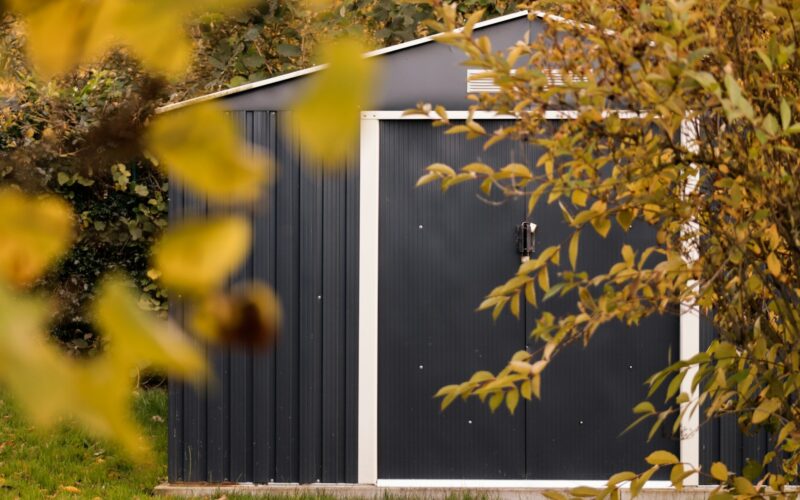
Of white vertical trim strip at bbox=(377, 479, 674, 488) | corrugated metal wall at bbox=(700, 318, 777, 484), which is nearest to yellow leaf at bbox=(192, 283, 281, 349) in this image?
white vertical trim strip at bbox=(377, 479, 674, 488)

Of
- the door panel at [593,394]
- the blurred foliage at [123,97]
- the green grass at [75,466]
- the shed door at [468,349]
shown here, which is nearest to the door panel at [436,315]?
the shed door at [468,349]

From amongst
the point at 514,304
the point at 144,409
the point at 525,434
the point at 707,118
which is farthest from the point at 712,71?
the point at 144,409

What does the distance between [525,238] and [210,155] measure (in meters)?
5.07

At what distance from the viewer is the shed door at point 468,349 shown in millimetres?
5535

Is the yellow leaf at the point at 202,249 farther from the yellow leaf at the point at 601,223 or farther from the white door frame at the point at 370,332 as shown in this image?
the white door frame at the point at 370,332

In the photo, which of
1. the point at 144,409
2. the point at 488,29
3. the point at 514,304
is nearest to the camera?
the point at 514,304

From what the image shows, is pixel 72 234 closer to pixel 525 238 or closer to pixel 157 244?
pixel 157 244

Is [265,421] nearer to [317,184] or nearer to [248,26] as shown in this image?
[317,184]

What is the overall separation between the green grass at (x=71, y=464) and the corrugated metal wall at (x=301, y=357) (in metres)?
0.62

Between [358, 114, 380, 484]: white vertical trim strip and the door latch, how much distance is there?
0.88 meters

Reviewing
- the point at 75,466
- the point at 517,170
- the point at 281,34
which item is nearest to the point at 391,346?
the point at 75,466

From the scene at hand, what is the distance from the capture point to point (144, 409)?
7.88 m

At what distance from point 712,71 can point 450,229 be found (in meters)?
3.46

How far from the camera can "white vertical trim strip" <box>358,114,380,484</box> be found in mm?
5523
